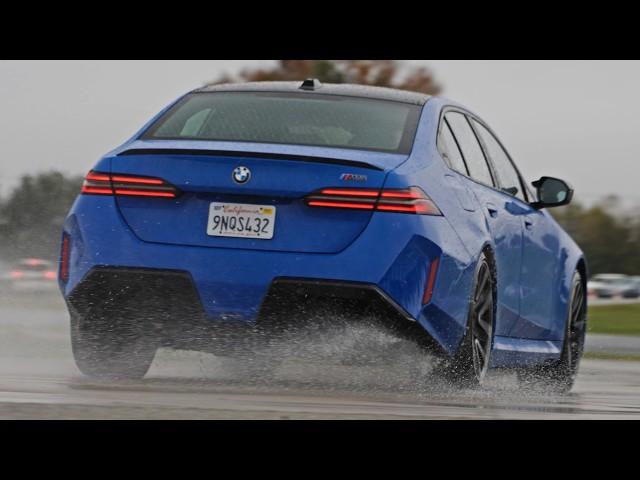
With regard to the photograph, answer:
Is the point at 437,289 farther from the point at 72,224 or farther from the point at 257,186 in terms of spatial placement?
the point at 72,224

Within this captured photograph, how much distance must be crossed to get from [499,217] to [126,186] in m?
2.25

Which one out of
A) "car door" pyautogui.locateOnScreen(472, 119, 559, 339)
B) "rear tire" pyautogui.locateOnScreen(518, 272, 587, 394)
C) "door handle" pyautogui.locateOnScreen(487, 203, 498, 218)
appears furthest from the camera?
"rear tire" pyautogui.locateOnScreen(518, 272, 587, 394)

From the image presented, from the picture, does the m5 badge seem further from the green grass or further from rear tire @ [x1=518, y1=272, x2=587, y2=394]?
the green grass

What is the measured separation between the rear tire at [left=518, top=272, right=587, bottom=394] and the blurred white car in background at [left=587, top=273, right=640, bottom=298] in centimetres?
8513

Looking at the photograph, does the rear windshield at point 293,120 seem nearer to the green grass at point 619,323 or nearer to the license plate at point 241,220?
the license plate at point 241,220

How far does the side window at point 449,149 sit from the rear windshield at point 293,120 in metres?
0.19

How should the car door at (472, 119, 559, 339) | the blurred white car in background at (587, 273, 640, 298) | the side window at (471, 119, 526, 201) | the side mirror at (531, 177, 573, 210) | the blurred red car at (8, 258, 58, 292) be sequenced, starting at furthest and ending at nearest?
the blurred white car in background at (587, 273, 640, 298)
the blurred red car at (8, 258, 58, 292)
the side mirror at (531, 177, 573, 210)
the side window at (471, 119, 526, 201)
the car door at (472, 119, 559, 339)

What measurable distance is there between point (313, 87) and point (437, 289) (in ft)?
5.45

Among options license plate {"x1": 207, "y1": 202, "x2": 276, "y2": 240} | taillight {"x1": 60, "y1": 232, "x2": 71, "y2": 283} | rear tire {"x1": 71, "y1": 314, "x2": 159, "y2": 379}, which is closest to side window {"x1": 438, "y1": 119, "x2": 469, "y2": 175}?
license plate {"x1": 207, "y1": 202, "x2": 276, "y2": 240}

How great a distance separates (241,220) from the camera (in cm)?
750

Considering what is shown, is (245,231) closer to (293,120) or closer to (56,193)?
(293,120)

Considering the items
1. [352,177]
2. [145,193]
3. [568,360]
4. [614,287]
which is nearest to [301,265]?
[352,177]

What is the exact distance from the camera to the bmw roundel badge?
7.50 meters
